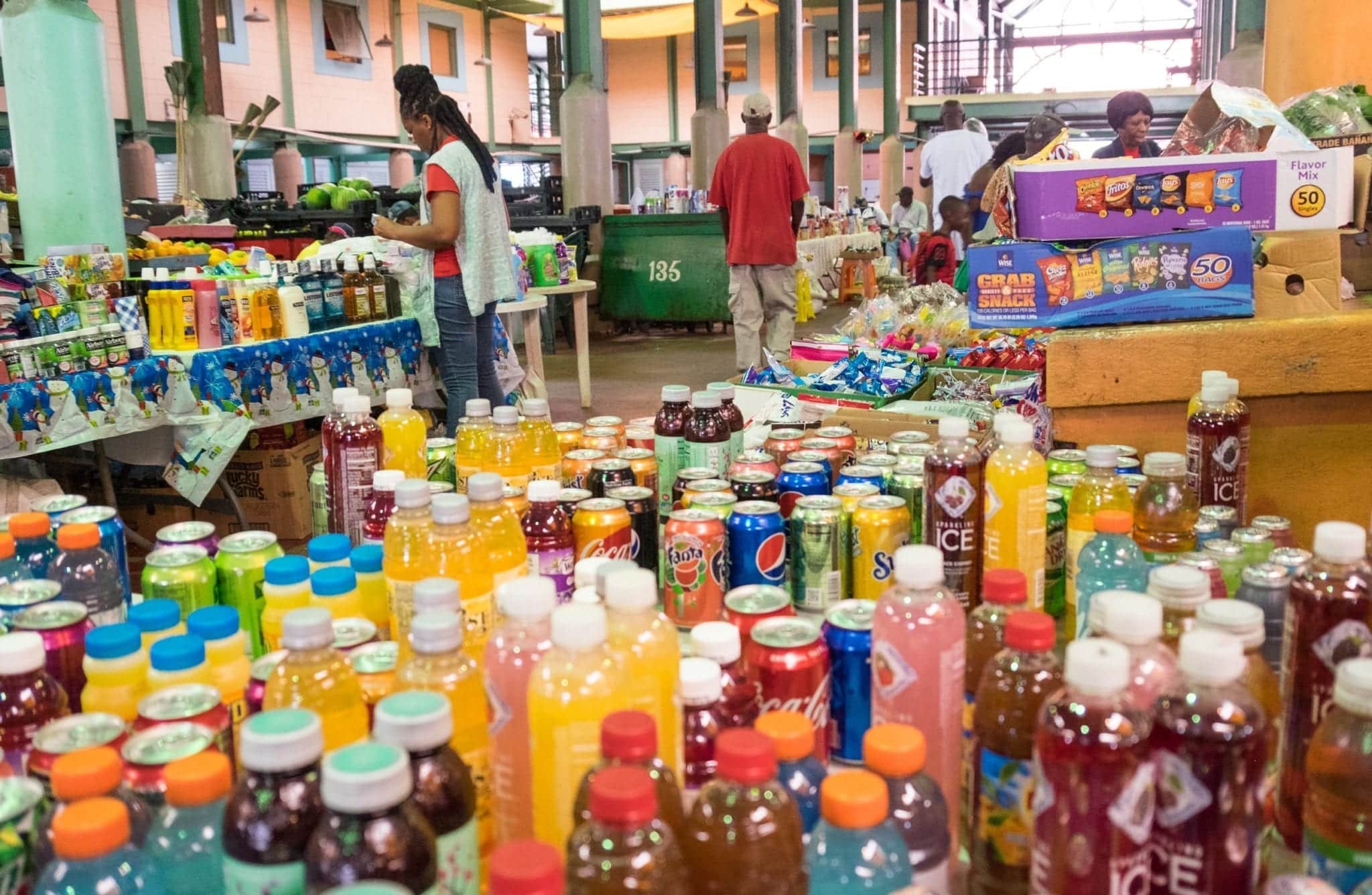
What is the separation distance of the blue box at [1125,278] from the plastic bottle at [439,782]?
1818 millimetres

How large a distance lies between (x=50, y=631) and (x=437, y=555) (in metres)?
0.51

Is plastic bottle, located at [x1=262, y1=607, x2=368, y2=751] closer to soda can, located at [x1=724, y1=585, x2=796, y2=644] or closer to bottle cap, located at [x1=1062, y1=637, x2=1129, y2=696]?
soda can, located at [x1=724, y1=585, x2=796, y2=644]

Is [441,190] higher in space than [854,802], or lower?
higher

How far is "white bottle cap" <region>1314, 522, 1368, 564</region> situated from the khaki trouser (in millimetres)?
5910

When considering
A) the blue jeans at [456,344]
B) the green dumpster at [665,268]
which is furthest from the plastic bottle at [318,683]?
the green dumpster at [665,268]

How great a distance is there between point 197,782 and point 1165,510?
1600 millimetres

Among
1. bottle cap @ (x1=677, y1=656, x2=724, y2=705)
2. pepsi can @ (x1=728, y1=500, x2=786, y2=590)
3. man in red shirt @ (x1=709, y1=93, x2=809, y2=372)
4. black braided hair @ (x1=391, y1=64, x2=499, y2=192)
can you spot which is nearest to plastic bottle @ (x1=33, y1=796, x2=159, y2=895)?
bottle cap @ (x1=677, y1=656, x2=724, y2=705)

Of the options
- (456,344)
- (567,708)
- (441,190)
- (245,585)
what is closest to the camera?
(567,708)

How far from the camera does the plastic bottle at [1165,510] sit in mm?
1979

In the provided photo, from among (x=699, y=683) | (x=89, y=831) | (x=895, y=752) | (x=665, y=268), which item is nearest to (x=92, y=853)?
(x=89, y=831)

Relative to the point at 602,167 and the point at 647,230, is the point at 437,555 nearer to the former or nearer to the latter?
the point at 647,230

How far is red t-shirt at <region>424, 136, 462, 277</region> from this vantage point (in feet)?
14.7

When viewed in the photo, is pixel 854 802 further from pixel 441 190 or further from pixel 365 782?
pixel 441 190

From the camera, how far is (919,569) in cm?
137
